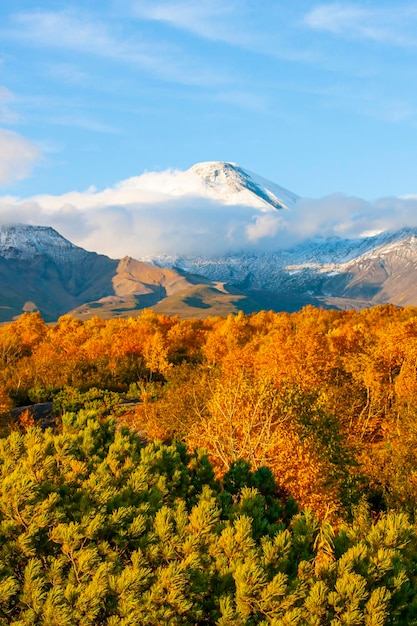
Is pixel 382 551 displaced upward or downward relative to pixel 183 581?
upward

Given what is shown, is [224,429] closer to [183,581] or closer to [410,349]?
[183,581]

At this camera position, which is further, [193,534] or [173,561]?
[193,534]

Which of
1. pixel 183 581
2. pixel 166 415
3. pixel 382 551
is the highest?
pixel 382 551

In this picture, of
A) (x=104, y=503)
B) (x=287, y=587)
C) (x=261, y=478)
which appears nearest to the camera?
(x=287, y=587)

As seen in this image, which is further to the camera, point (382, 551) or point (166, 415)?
point (166, 415)

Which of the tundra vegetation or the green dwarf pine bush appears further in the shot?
the tundra vegetation

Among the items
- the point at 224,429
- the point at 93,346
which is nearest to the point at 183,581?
the point at 224,429

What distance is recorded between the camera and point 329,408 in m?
40.2

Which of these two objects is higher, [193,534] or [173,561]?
[193,534]

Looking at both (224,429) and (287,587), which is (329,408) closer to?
(224,429)

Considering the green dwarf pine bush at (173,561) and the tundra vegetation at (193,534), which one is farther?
the tundra vegetation at (193,534)

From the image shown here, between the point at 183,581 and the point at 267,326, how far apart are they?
9856 cm

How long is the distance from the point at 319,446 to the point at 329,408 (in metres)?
7.71

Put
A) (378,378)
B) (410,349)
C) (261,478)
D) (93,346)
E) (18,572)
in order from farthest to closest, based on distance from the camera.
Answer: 1. (93,346)
2. (410,349)
3. (378,378)
4. (261,478)
5. (18,572)
